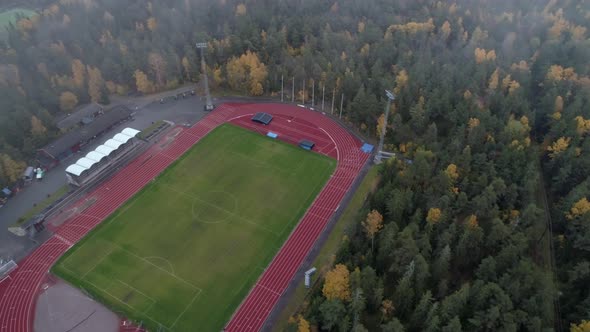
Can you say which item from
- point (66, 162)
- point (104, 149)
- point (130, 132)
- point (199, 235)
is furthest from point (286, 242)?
point (66, 162)

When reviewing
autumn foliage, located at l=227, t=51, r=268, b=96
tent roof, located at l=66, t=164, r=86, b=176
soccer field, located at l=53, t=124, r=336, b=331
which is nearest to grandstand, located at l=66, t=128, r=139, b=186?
tent roof, located at l=66, t=164, r=86, b=176

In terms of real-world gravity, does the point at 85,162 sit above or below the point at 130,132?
below

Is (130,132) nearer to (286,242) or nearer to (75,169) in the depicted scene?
(75,169)

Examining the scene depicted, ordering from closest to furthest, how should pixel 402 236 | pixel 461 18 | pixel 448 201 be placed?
pixel 402 236 → pixel 448 201 → pixel 461 18

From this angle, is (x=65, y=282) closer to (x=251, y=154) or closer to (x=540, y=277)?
(x=251, y=154)

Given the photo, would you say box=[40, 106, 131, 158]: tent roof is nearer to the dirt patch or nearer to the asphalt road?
the asphalt road

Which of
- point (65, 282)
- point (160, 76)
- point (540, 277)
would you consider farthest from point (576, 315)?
point (160, 76)
